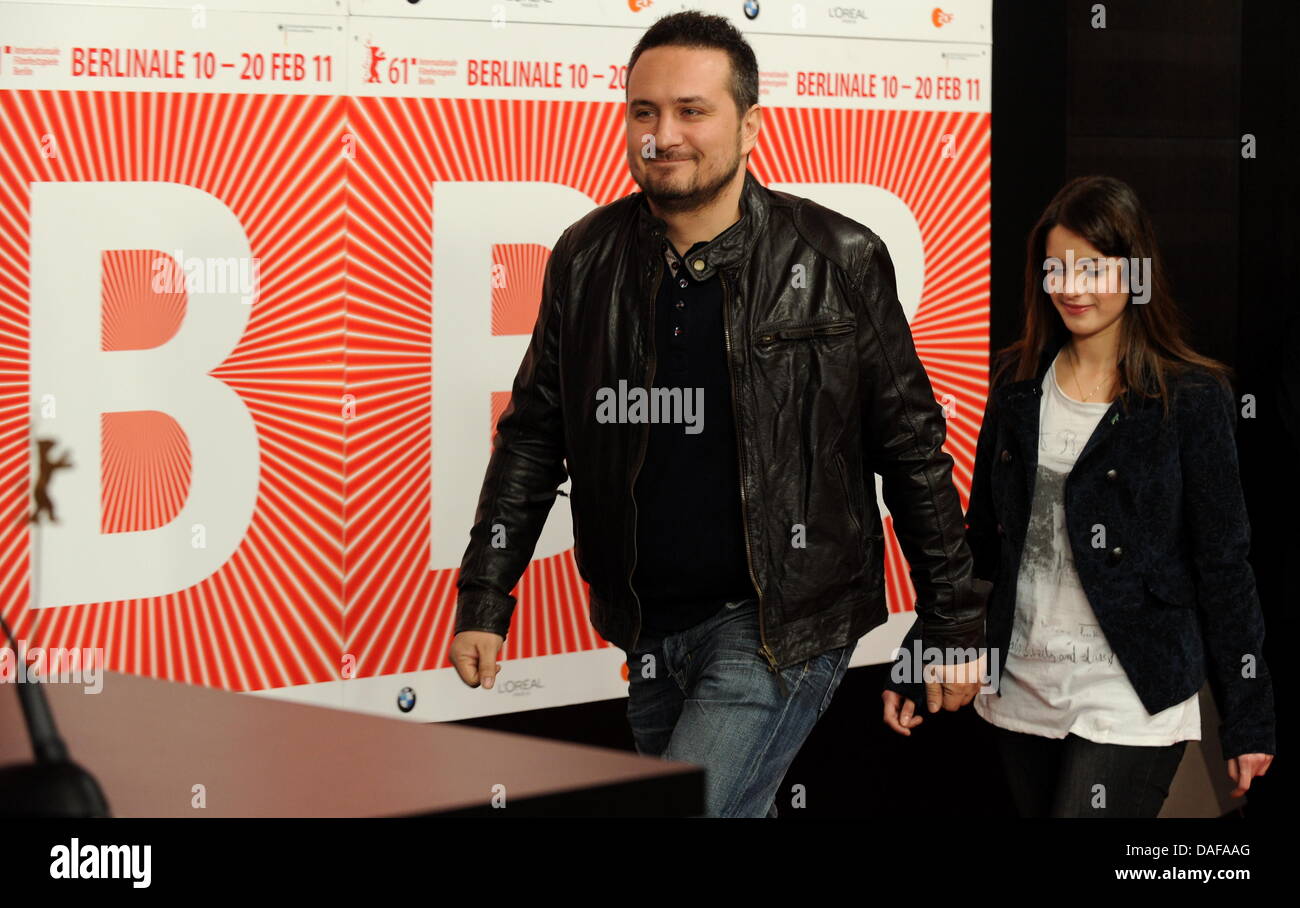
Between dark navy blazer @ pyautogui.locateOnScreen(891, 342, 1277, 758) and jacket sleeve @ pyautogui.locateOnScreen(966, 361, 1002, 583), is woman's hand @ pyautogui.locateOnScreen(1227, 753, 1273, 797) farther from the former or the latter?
jacket sleeve @ pyautogui.locateOnScreen(966, 361, 1002, 583)

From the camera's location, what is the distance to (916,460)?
9.57 ft

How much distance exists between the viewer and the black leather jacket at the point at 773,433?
9.11 ft

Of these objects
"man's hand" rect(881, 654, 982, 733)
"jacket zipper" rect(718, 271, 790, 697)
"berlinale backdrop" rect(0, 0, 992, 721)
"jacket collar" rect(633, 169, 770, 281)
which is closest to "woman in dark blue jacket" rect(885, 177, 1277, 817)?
"man's hand" rect(881, 654, 982, 733)

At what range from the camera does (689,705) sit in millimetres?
2758

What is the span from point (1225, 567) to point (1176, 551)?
0.09 metres

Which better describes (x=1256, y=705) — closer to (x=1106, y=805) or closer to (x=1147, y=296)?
(x=1106, y=805)

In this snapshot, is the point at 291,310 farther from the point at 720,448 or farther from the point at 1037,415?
the point at 1037,415

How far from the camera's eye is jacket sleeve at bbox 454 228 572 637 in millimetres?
2932

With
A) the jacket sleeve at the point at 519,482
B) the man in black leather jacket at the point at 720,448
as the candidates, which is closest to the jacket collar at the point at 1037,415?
the man in black leather jacket at the point at 720,448

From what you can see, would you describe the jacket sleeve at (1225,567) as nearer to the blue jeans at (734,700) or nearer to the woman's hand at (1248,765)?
the woman's hand at (1248,765)

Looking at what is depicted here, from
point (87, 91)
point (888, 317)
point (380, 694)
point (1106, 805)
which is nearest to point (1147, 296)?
point (888, 317)

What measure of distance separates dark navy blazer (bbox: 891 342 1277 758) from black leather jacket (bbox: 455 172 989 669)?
0.83 ft
